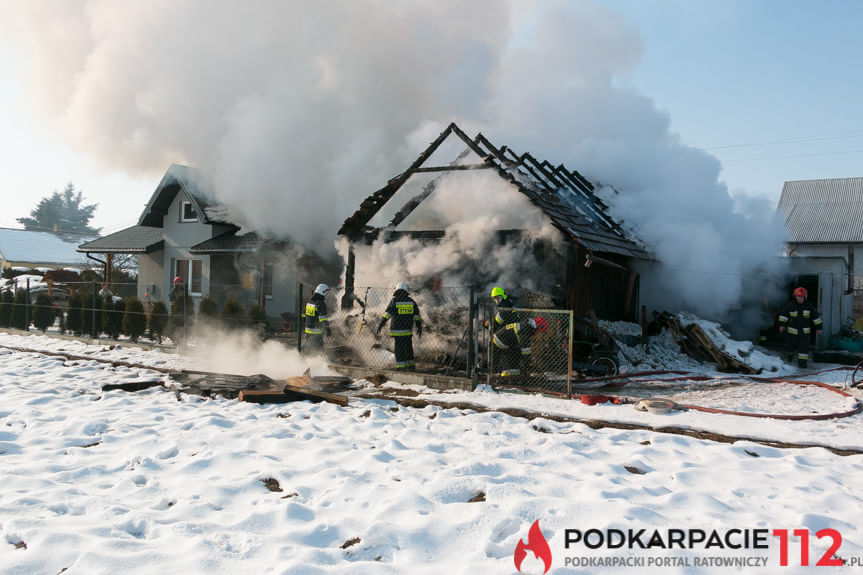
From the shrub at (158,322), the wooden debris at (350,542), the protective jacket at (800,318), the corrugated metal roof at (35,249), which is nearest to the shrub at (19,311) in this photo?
the shrub at (158,322)

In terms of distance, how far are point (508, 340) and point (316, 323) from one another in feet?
11.9

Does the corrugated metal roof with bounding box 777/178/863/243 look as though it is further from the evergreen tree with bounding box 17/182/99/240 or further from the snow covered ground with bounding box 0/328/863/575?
the evergreen tree with bounding box 17/182/99/240

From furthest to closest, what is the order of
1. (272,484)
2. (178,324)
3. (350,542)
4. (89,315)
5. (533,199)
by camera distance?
1. (89,315)
2. (178,324)
3. (533,199)
4. (272,484)
5. (350,542)

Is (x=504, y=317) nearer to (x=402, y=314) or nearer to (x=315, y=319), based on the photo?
(x=402, y=314)

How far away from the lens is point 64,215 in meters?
67.9

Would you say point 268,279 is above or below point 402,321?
above

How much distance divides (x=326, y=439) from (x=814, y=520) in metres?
4.00

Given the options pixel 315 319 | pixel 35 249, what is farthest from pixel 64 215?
pixel 315 319

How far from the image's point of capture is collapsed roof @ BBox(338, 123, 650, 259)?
10.6 meters

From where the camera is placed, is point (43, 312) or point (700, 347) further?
point (43, 312)

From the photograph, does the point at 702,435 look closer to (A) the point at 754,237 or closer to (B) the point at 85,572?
(B) the point at 85,572

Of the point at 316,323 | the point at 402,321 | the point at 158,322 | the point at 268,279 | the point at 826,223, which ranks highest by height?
the point at 826,223

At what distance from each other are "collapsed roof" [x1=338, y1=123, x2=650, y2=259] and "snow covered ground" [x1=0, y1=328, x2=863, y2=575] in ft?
13.8

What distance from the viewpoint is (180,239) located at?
21031 millimetres
